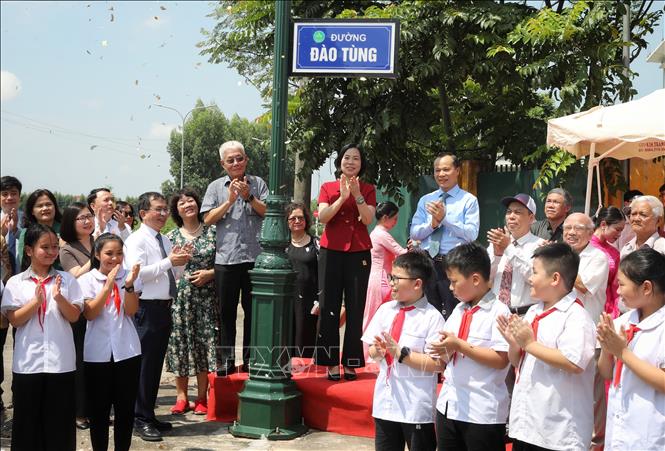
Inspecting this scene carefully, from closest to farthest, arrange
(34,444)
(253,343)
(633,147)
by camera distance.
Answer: (34,444) < (253,343) < (633,147)

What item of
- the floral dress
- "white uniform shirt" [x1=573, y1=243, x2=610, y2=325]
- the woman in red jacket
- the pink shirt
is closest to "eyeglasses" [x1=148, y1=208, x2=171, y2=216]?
the floral dress

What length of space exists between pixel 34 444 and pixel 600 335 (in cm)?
341

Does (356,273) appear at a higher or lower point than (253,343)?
higher

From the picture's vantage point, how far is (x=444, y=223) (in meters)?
5.72

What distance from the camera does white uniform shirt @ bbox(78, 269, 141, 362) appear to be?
501cm

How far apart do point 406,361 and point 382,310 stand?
0.39m

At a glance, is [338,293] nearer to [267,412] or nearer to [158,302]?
[267,412]

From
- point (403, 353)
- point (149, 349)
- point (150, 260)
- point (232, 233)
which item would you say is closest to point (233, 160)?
point (232, 233)

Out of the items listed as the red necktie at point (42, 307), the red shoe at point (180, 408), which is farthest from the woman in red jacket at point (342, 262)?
the red necktie at point (42, 307)

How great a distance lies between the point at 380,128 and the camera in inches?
469

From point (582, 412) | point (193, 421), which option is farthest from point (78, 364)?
point (582, 412)

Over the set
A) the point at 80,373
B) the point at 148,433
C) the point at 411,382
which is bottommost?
the point at 148,433

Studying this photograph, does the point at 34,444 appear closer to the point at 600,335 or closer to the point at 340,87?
the point at 600,335

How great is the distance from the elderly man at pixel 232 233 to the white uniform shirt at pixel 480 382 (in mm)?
2830
